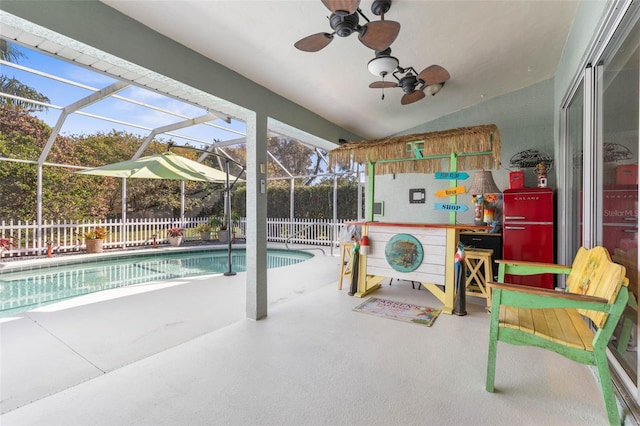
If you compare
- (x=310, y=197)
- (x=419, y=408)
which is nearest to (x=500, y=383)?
(x=419, y=408)

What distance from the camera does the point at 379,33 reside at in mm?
2051

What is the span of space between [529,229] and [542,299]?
9.18 feet

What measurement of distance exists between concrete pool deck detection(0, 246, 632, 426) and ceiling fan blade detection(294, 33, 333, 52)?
2419 millimetres

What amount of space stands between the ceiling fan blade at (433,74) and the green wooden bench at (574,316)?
1952 mm

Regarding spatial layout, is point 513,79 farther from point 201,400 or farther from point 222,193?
point 222,193

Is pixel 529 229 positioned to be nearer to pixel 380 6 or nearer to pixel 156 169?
pixel 380 6

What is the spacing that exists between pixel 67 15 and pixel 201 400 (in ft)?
8.30

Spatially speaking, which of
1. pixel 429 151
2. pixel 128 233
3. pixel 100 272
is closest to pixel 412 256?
pixel 429 151

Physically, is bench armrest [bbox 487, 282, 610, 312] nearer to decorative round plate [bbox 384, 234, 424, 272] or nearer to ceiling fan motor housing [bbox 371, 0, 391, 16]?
decorative round plate [bbox 384, 234, 424, 272]

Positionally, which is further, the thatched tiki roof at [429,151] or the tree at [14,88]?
the tree at [14,88]

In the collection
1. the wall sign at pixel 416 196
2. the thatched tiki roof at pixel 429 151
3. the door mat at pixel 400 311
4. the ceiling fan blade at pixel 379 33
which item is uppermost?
the ceiling fan blade at pixel 379 33

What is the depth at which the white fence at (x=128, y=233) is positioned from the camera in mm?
7109

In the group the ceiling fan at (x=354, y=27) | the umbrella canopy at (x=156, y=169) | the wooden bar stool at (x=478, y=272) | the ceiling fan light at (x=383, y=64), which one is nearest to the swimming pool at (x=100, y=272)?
the umbrella canopy at (x=156, y=169)

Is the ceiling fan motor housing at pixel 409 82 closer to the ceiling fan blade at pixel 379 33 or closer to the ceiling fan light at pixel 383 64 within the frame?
the ceiling fan light at pixel 383 64
